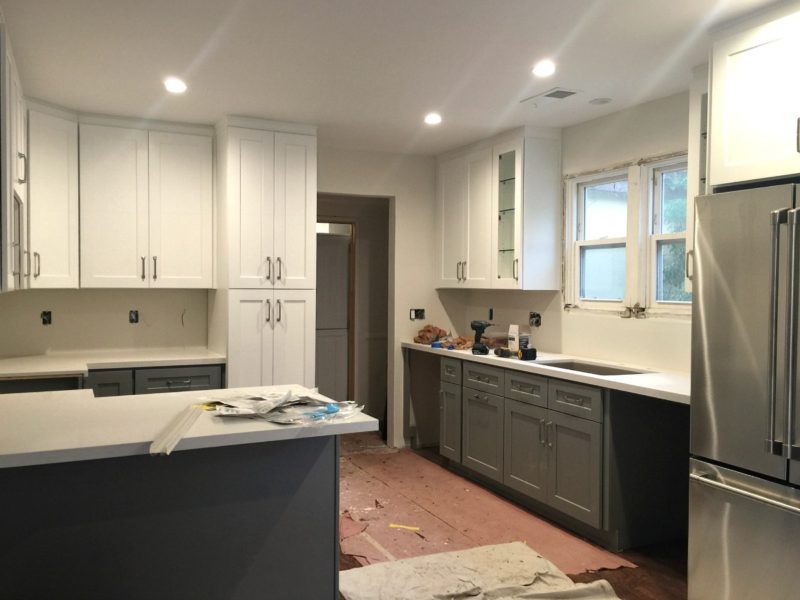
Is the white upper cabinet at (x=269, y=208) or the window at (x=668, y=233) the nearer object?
the window at (x=668, y=233)

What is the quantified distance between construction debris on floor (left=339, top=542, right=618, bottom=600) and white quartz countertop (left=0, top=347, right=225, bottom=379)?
191cm

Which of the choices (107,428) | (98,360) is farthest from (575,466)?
(98,360)

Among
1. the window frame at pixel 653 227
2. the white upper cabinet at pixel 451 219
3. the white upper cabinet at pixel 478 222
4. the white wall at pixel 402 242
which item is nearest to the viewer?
the window frame at pixel 653 227

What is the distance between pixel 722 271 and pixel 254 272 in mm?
2943

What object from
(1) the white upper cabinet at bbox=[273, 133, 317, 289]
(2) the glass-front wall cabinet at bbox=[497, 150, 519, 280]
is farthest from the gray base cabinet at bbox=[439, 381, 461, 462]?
(1) the white upper cabinet at bbox=[273, 133, 317, 289]

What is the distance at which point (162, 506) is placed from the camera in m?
2.16

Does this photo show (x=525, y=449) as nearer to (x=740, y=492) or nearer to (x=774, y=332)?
(x=740, y=492)

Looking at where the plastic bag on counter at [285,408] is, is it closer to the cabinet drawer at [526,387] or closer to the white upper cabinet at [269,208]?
the cabinet drawer at [526,387]

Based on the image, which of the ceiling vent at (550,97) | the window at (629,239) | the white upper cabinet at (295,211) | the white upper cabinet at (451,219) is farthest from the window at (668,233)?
the white upper cabinet at (295,211)

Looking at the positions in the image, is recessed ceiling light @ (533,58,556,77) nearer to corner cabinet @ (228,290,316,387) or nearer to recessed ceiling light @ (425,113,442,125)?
recessed ceiling light @ (425,113,442,125)

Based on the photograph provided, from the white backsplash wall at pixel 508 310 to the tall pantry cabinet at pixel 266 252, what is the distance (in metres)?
1.54

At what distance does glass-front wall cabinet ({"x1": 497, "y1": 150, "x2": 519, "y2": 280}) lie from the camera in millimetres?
4633

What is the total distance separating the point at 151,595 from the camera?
7.04ft

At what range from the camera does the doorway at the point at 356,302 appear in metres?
6.29
